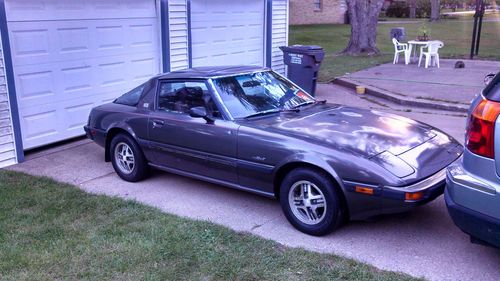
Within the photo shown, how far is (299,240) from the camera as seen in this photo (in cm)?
446

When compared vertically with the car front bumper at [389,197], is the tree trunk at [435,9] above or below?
above

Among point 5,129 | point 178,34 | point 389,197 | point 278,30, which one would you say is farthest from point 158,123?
point 278,30

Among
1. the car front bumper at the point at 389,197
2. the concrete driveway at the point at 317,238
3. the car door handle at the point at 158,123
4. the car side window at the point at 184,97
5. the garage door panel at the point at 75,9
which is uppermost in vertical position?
the garage door panel at the point at 75,9

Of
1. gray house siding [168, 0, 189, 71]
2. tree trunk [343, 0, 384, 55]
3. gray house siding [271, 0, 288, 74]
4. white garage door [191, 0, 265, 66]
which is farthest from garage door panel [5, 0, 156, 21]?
tree trunk [343, 0, 384, 55]

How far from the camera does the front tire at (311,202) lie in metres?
4.33

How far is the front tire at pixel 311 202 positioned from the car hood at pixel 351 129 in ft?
1.02

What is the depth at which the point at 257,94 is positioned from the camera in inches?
220

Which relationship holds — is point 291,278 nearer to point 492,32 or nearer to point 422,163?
point 422,163

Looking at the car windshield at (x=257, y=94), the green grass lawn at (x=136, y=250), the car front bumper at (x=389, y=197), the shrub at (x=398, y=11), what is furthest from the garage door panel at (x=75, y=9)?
the shrub at (x=398, y=11)

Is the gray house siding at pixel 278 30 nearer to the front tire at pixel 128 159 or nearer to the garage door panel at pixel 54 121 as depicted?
the garage door panel at pixel 54 121

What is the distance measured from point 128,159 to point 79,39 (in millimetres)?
2818

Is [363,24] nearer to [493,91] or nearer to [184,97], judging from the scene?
[184,97]

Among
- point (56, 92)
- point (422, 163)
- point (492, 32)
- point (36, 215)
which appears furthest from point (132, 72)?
point (492, 32)

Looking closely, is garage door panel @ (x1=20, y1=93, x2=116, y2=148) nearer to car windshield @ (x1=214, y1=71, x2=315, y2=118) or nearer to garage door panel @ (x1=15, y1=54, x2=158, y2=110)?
garage door panel @ (x1=15, y1=54, x2=158, y2=110)
